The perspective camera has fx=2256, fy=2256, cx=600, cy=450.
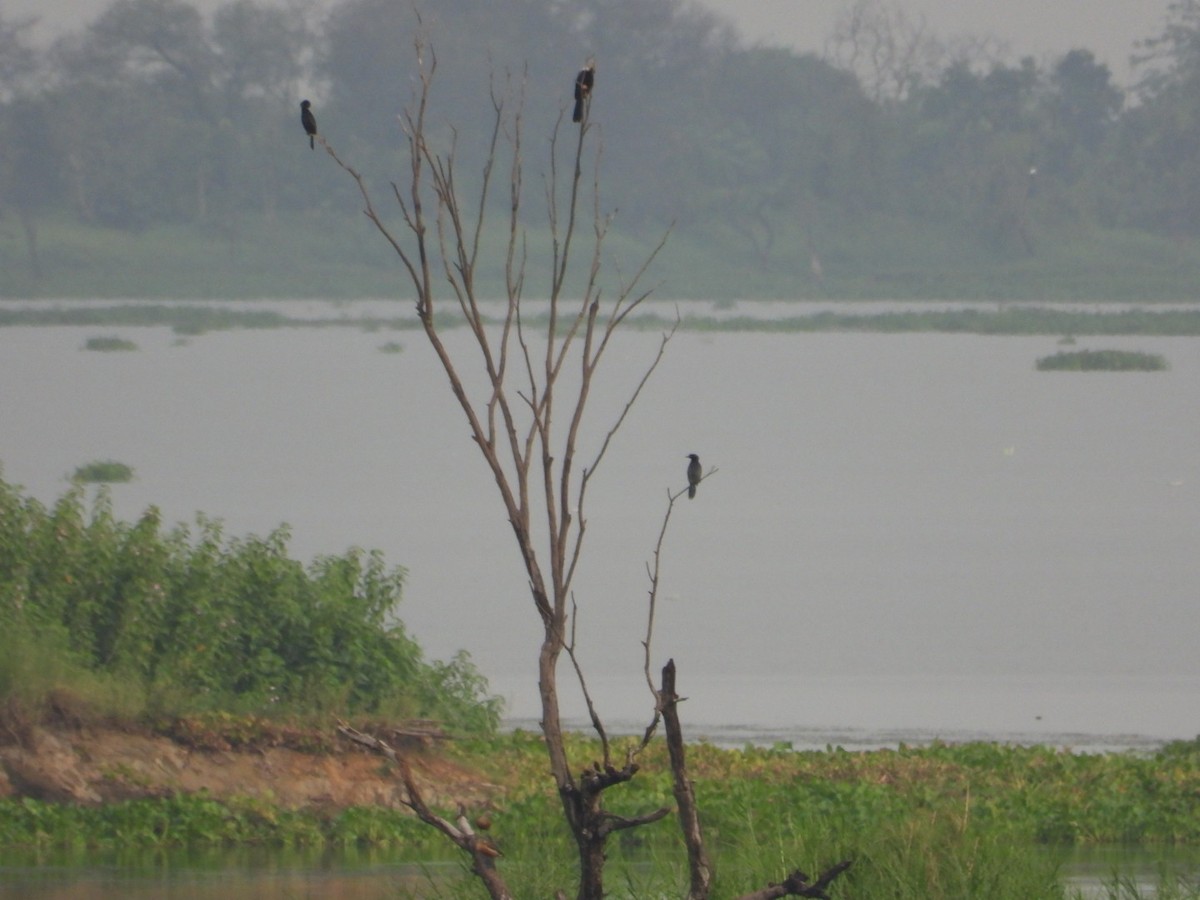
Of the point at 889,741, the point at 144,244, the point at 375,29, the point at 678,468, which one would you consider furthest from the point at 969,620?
the point at 375,29

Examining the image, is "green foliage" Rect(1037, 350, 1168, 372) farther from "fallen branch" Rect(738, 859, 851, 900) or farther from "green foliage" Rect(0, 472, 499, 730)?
"fallen branch" Rect(738, 859, 851, 900)

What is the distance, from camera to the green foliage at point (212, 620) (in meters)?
9.66

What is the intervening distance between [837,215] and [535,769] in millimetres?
56382

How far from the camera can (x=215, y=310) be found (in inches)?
2219

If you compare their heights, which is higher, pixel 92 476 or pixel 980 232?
pixel 980 232

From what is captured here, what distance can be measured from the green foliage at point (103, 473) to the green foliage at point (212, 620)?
15.0m

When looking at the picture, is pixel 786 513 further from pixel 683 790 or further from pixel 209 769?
pixel 683 790

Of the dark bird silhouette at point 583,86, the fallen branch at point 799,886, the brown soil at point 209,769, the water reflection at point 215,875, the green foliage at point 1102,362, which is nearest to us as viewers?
the fallen branch at point 799,886

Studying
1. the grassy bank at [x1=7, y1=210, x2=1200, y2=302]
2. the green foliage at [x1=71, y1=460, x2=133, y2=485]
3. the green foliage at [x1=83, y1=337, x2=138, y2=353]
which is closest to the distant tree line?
the grassy bank at [x1=7, y1=210, x2=1200, y2=302]

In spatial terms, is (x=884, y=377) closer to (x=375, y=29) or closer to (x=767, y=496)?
(x=767, y=496)

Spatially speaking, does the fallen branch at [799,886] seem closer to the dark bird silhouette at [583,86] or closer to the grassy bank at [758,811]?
the grassy bank at [758,811]

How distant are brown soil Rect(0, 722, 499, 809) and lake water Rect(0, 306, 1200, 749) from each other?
3.12 meters

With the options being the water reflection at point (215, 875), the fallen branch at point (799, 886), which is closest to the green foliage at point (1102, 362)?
the water reflection at point (215, 875)

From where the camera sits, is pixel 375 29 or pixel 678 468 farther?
pixel 375 29
